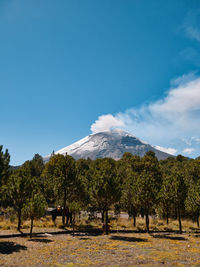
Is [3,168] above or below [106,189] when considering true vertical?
above

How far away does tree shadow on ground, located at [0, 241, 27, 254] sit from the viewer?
1948cm

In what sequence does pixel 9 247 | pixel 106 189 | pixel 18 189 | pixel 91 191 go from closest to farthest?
pixel 9 247
pixel 18 189
pixel 106 189
pixel 91 191

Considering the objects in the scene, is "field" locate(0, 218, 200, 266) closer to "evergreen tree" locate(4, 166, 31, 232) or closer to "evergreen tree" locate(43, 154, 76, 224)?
"evergreen tree" locate(4, 166, 31, 232)

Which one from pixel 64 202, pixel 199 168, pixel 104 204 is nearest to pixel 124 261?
pixel 104 204

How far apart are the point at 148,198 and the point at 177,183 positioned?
558 cm

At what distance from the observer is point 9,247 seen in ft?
68.8

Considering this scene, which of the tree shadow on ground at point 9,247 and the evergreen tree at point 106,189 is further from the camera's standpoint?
the evergreen tree at point 106,189

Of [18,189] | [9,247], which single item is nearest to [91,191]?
[18,189]

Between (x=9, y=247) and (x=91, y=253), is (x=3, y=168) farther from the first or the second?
(x=91, y=253)

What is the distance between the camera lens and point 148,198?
31.6 metres

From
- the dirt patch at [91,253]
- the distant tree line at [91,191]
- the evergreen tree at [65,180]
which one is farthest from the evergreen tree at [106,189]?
the evergreen tree at [65,180]

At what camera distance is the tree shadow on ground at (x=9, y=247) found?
19483 mm

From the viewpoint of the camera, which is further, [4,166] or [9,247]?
[4,166]

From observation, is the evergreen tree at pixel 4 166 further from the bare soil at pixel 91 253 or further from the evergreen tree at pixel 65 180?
the evergreen tree at pixel 65 180
